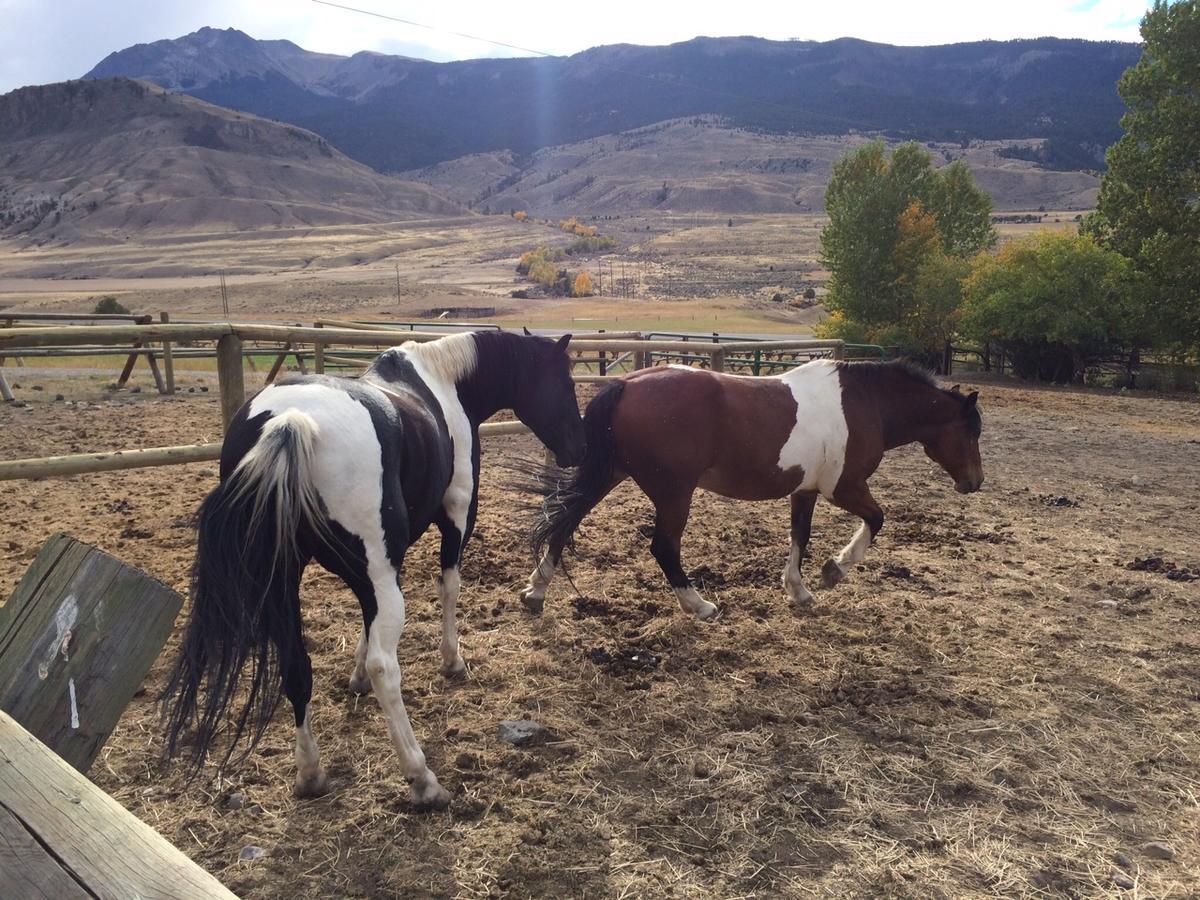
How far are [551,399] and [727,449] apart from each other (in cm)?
111

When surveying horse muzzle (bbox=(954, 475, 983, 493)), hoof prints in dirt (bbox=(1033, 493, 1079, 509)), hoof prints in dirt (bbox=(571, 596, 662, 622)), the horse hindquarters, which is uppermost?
the horse hindquarters

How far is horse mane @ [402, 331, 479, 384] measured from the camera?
389 cm

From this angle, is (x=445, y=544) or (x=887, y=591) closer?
(x=445, y=544)

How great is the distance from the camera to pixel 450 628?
3834 mm

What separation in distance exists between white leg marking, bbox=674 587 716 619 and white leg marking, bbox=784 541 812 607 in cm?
65

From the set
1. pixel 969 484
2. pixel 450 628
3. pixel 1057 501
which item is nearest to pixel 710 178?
pixel 1057 501

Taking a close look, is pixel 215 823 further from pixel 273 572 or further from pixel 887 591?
pixel 887 591

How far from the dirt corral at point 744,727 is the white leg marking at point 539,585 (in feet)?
0.28

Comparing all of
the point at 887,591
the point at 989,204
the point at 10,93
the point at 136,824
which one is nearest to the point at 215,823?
the point at 136,824

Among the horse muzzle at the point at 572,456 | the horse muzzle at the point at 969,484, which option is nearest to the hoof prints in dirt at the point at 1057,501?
the horse muzzle at the point at 969,484

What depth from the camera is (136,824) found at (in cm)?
102

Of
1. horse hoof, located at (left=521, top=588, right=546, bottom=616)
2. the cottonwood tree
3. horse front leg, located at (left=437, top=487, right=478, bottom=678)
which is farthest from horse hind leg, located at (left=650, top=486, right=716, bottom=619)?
the cottonwood tree

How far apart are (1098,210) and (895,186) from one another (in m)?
10.3

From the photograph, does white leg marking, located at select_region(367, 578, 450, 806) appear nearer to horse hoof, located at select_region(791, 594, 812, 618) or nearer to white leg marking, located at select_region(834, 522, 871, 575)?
horse hoof, located at select_region(791, 594, 812, 618)
